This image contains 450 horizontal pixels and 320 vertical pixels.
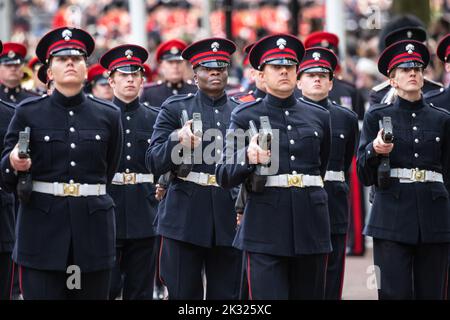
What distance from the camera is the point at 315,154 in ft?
30.9

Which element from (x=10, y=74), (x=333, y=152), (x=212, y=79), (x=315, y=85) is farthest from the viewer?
(x=10, y=74)

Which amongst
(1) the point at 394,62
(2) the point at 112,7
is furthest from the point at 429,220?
(2) the point at 112,7

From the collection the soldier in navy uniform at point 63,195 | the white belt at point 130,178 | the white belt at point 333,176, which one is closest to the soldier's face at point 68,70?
the soldier in navy uniform at point 63,195

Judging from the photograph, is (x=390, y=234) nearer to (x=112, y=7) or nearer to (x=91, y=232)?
(x=91, y=232)

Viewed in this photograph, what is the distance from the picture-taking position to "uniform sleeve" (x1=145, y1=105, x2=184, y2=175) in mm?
10125

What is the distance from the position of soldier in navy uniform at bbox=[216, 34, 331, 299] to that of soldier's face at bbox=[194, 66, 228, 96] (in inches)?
40.2

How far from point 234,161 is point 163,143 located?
4.35ft

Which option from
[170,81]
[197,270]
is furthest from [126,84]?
[170,81]

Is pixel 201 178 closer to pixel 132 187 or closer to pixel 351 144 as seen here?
pixel 132 187

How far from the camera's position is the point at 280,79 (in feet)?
30.8

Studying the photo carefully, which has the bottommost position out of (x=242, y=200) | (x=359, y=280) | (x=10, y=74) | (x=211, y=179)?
(x=359, y=280)

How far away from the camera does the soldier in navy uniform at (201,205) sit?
10.4 m

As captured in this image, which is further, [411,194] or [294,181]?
[411,194]
